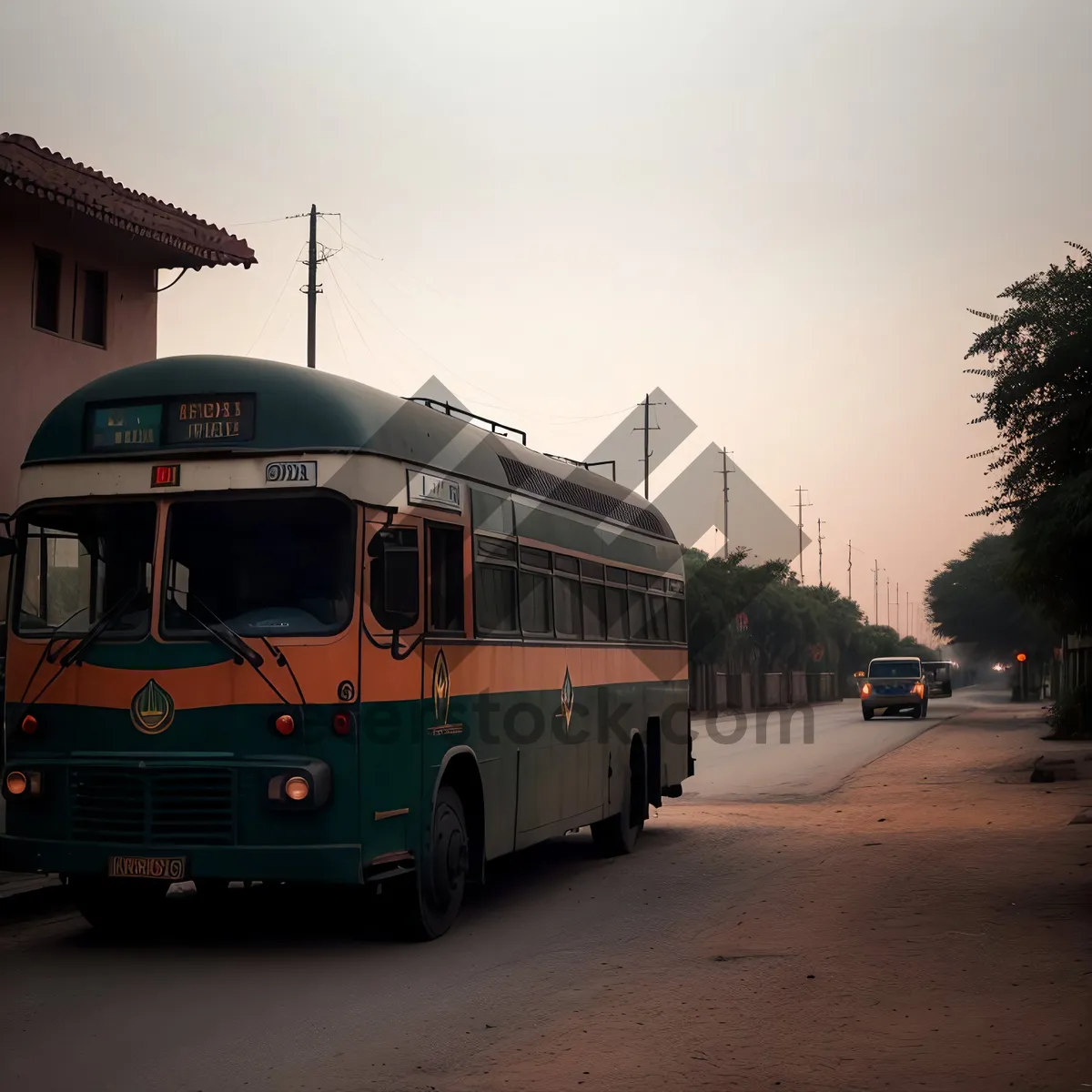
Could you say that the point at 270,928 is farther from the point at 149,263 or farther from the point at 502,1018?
the point at 149,263

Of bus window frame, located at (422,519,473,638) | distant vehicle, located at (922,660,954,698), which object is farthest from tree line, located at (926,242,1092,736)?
distant vehicle, located at (922,660,954,698)

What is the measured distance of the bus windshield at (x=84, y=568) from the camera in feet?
31.0

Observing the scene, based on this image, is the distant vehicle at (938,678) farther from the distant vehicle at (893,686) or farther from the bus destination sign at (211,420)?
the bus destination sign at (211,420)

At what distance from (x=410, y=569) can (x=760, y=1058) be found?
3518 mm

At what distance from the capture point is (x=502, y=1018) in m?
7.85

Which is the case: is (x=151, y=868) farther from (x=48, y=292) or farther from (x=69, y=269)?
(x=69, y=269)

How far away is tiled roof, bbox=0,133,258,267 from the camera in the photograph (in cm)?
1798

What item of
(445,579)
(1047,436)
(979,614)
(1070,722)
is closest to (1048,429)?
(1047,436)

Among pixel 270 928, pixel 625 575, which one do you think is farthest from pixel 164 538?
pixel 625 575

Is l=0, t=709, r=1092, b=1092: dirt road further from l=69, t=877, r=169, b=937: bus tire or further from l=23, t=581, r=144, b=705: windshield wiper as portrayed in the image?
l=23, t=581, r=144, b=705: windshield wiper

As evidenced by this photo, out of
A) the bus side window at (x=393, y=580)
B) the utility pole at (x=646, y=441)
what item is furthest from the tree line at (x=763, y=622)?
the bus side window at (x=393, y=580)

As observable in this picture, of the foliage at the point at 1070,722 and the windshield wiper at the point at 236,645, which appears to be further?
the foliage at the point at 1070,722

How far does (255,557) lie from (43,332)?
12.2 m

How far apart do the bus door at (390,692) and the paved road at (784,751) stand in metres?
12.8
